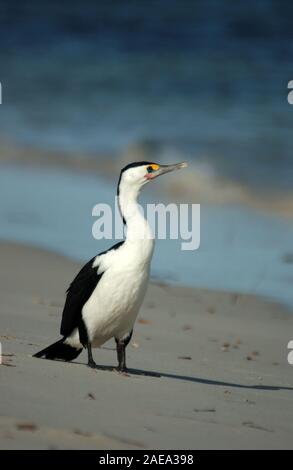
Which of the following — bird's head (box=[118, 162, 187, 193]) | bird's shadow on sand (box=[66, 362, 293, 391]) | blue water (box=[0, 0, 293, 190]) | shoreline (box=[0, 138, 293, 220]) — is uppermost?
blue water (box=[0, 0, 293, 190])

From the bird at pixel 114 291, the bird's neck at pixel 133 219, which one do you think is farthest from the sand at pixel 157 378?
the bird's neck at pixel 133 219

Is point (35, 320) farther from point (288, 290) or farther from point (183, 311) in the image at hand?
point (288, 290)

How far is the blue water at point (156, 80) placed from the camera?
17562mm

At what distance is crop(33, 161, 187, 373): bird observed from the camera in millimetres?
6406

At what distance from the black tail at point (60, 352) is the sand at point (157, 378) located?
0.36 ft

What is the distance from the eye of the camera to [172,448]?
4.58 meters

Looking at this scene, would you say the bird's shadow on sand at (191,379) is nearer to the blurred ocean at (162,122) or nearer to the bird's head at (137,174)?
the bird's head at (137,174)

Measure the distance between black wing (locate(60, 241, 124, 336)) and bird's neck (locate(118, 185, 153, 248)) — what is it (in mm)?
108

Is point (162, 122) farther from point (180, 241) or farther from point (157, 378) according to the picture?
point (157, 378)

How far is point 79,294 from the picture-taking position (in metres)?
6.59

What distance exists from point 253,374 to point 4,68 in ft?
64.6

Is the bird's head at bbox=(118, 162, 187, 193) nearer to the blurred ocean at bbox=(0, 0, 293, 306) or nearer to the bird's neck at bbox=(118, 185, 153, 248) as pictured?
the bird's neck at bbox=(118, 185, 153, 248)

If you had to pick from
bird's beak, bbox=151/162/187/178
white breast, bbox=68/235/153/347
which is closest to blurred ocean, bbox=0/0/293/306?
bird's beak, bbox=151/162/187/178

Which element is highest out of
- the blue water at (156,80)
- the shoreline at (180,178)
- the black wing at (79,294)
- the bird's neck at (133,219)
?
the blue water at (156,80)
